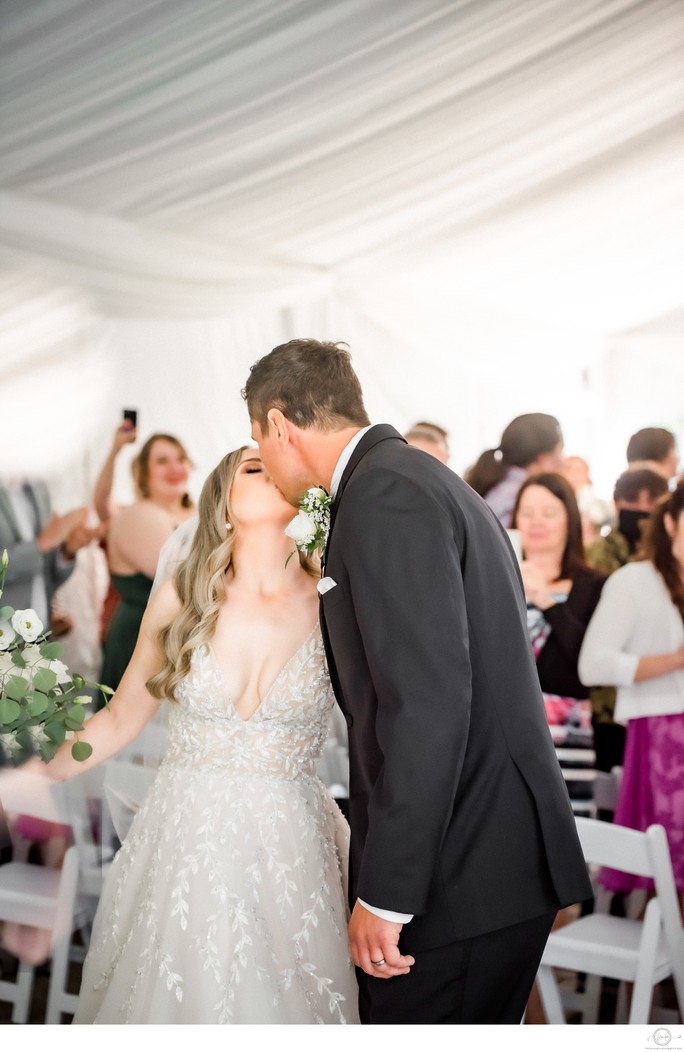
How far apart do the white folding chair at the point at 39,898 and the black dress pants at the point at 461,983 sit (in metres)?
1.04

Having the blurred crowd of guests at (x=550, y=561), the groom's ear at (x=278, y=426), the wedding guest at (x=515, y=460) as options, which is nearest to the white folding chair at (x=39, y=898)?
the blurred crowd of guests at (x=550, y=561)

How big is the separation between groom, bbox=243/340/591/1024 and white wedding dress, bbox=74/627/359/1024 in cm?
22

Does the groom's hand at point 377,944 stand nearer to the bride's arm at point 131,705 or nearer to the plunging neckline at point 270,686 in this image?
the plunging neckline at point 270,686

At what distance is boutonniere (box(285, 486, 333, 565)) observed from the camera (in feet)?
6.59

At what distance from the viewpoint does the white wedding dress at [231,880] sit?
77.5 inches

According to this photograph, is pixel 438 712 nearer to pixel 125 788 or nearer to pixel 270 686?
pixel 270 686

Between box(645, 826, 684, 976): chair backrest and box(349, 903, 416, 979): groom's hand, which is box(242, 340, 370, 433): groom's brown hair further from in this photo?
box(645, 826, 684, 976): chair backrest

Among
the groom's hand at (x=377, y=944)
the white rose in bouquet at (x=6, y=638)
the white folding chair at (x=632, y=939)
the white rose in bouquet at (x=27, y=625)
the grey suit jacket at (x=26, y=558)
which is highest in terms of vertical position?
the grey suit jacket at (x=26, y=558)

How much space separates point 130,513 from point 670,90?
2231mm

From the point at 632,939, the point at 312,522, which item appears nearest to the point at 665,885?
the point at 632,939

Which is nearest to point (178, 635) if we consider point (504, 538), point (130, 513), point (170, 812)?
point (170, 812)

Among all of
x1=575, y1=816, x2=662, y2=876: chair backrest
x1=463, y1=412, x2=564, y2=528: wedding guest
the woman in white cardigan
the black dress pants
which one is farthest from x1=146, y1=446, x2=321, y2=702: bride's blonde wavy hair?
the woman in white cardigan

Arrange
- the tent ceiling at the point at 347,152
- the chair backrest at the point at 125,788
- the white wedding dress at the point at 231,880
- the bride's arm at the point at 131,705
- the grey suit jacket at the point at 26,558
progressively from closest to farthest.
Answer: the white wedding dress at the point at 231,880, the bride's arm at the point at 131,705, the chair backrest at the point at 125,788, the tent ceiling at the point at 347,152, the grey suit jacket at the point at 26,558

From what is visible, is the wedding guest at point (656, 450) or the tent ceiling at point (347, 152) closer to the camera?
the tent ceiling at point (347, 152)
